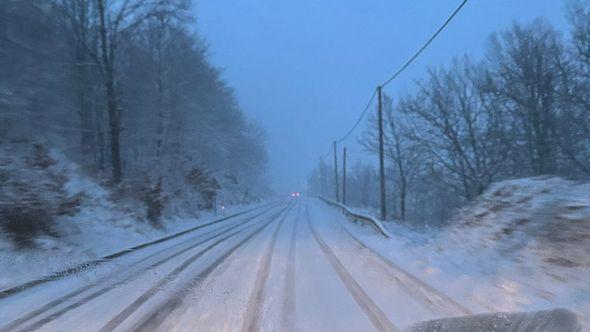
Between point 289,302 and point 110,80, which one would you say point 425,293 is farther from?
point 110,80

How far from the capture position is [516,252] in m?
9.98

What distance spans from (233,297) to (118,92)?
72.6 feet

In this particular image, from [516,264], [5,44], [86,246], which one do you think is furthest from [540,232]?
[5,44]

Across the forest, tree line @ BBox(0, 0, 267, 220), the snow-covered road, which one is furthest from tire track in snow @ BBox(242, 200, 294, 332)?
tree line @ BBox(0, 0, 267, 220)

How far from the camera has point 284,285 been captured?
905cm

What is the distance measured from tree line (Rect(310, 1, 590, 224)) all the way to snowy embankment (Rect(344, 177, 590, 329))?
15.4m

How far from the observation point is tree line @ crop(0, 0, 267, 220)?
22598mm

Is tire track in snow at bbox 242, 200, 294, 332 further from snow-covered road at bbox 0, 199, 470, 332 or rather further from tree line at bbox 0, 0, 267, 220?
tree line at bbox 0, 0, 267, 220

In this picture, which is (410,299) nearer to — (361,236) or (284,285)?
(284,285)

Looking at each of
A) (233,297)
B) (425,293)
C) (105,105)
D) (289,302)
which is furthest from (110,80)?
(425,293)

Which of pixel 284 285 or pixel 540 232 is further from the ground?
pixel 540 232

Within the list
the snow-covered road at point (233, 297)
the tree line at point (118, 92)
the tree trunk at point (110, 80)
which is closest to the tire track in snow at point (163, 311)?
the snow-covered road at point (233, 297)

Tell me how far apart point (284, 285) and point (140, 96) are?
31.0 meters

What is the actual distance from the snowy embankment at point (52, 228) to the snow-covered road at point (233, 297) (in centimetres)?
138
